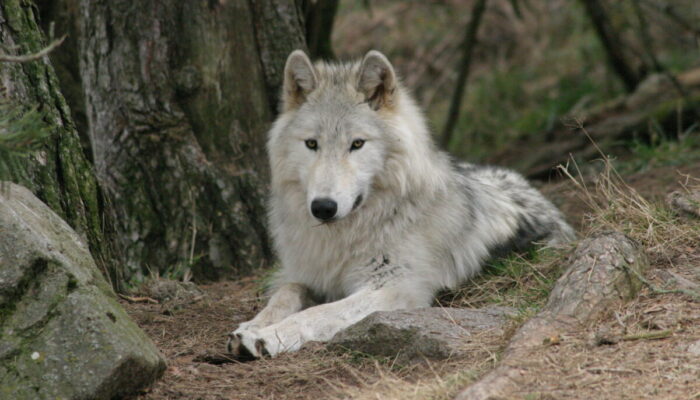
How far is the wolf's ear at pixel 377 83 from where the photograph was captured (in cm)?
466

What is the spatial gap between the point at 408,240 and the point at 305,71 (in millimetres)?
1214

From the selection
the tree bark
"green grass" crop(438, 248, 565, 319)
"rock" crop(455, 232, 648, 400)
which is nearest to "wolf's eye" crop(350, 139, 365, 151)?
"green grass" crop(438, 248, 565, 319)

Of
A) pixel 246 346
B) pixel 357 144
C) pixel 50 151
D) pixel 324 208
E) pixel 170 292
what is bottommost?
pixel 170 292

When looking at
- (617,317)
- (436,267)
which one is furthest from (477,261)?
(617,317)

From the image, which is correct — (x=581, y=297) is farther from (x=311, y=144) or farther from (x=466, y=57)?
(x=466, y=57)

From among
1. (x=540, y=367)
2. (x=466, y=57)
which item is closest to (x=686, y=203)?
(x=540, y=367)

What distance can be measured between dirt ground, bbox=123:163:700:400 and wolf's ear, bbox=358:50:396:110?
1589 millimetres

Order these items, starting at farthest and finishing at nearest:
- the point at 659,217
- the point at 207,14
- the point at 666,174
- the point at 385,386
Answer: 1. the point at 666,174
2. the point at 207,14
3. the point at 659,217
4. the point at 385,386

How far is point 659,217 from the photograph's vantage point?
4.34 m

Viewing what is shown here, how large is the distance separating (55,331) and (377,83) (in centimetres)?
247

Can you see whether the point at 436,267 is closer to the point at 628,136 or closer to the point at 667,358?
the point at 667,358

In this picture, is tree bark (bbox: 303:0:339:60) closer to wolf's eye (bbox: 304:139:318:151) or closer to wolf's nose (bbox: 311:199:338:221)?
wolf's eye (bbox: 304:139:318:151)

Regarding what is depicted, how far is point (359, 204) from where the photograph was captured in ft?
14.9

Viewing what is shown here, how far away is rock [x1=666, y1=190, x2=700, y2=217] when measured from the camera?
14.1ft
